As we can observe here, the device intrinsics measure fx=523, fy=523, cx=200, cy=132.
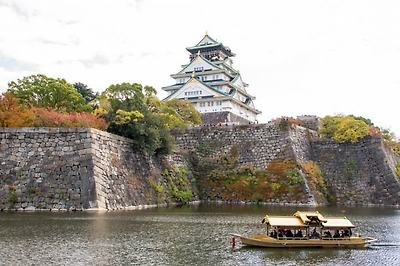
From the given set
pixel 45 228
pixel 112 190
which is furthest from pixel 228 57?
pixel 45 228

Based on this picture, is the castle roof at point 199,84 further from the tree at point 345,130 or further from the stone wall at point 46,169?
the stone wall at point 46,169

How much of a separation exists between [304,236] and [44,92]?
25870mm

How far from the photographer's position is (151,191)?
35.5 metres

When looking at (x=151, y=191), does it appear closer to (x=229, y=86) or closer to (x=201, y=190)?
(x=201, y=190)

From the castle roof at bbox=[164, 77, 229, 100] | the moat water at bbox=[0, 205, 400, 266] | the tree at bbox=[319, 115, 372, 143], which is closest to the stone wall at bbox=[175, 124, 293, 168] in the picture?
the tree at bbox=[319, 115, 372, 143]

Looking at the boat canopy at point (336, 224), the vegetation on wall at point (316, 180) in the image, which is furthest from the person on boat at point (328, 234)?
the vegetation on wall at point (316, 180)

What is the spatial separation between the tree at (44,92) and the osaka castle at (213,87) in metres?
22.3

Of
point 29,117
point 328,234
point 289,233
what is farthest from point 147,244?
point 29,117

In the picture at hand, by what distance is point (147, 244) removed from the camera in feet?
58.0

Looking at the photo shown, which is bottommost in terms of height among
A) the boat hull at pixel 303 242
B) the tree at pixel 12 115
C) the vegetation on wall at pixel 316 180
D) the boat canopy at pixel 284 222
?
the boat hull at pixel 303 242

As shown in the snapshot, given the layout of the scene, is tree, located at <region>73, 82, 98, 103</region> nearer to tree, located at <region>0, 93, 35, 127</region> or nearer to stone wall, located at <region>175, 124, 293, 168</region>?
stone wall, located at <region>175, 124, 293, 168</region>

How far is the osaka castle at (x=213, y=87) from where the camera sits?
204ft

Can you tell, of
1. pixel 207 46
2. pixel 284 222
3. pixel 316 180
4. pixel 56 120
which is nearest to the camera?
pixel 284 222

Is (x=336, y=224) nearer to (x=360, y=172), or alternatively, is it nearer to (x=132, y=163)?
(x=132, y=163)
